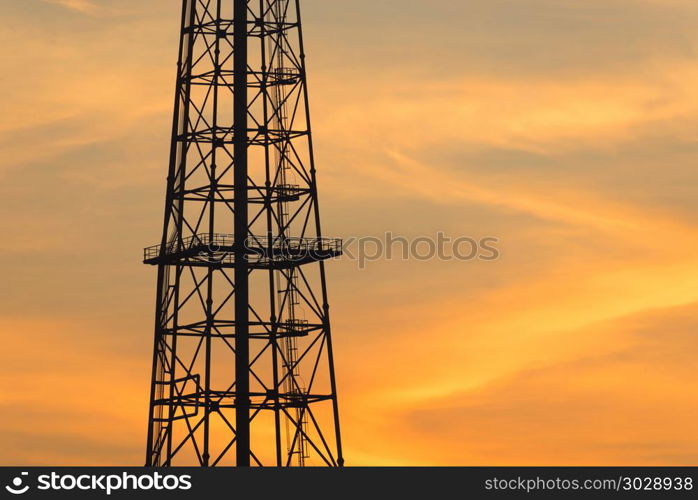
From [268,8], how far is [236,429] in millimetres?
19547

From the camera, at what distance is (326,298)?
95.4 metres

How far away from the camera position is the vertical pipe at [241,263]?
9531 cm

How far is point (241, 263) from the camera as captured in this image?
9506 centimetres

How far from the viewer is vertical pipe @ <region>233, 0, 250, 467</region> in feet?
313
